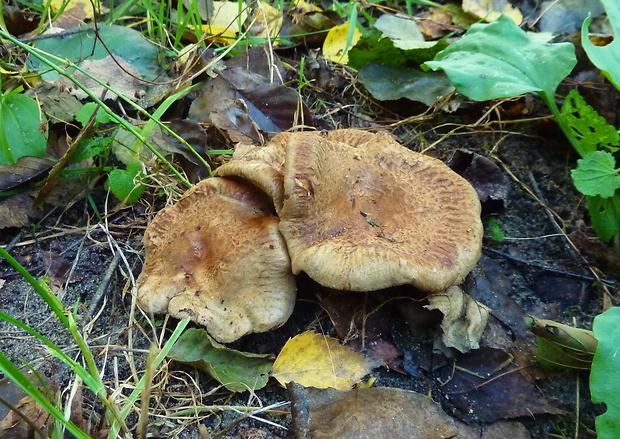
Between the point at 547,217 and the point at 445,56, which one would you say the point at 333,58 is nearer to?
the point at 445,56

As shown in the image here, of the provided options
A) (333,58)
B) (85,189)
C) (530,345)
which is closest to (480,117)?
(333,58)

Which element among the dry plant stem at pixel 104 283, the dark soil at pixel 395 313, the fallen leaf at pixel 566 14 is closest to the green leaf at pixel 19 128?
the dark soil at pixel 395 313

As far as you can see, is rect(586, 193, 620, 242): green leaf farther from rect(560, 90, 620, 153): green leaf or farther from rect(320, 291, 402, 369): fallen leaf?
rect(320, 291, 402, 369): fallen leaf

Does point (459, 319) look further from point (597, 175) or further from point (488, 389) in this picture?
point (597, 175)

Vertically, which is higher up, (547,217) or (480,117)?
(480,117)

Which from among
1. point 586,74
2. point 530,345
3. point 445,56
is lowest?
point 530,345

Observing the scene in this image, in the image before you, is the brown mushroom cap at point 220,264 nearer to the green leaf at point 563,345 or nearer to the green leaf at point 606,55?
the green leaf at point 563,345

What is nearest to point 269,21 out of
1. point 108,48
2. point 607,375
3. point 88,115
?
point 108,48

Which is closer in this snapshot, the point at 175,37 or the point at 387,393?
the point at 387,393
